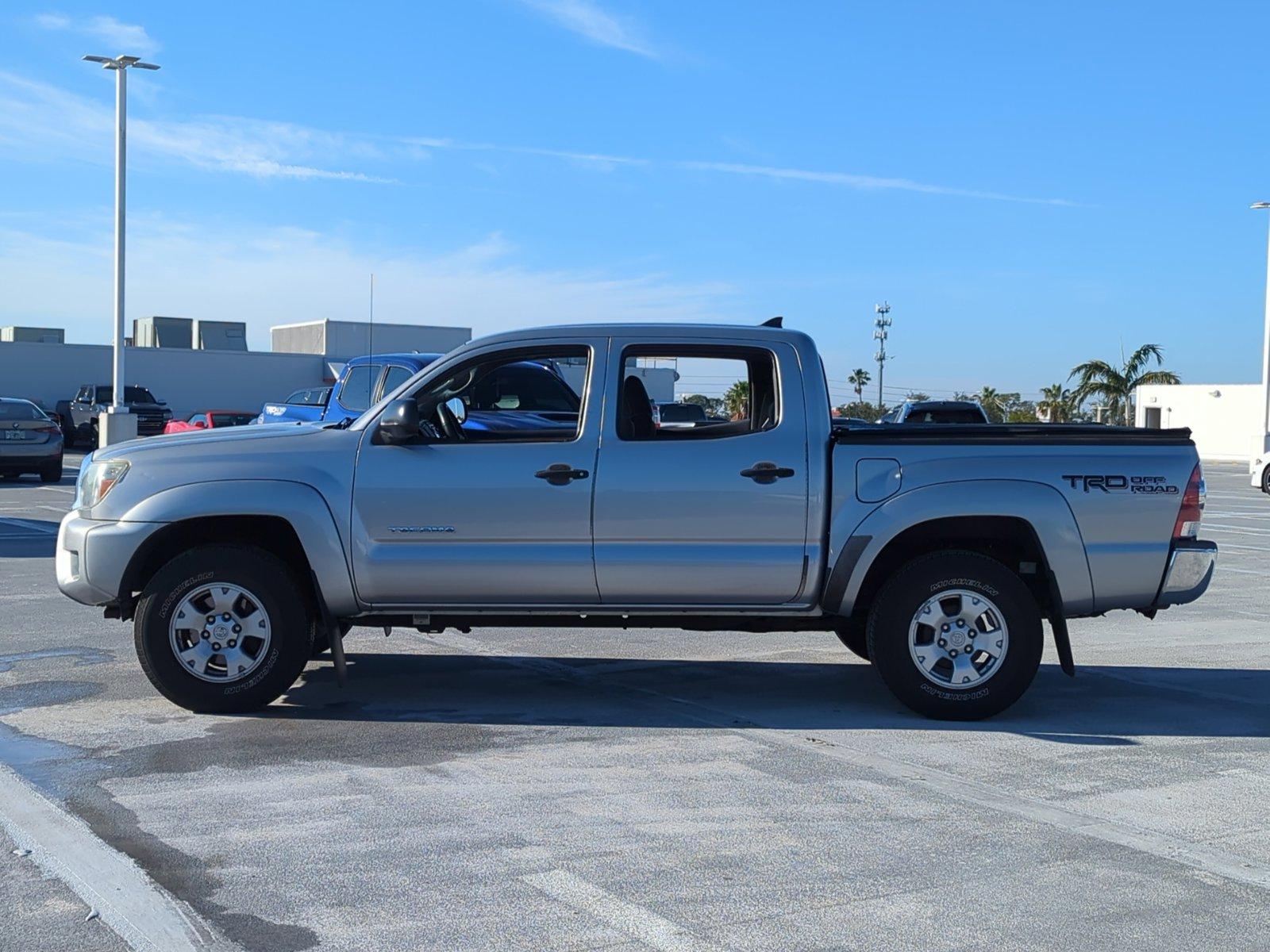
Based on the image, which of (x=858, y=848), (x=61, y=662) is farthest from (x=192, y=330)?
(x=858, y=848)

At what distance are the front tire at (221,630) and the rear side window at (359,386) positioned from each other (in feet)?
27.8

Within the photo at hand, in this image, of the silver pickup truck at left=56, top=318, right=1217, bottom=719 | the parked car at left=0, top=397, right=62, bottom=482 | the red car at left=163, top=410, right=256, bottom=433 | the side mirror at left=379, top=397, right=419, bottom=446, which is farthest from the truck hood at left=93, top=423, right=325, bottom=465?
the red car at left=163, top=410, right=256, bottom=433

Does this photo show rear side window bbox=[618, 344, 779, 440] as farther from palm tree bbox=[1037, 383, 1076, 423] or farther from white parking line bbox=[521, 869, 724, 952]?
palm tree bbox=[1037, 383, 1076, 423]

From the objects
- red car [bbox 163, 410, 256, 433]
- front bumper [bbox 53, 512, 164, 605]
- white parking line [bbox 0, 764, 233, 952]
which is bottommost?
white parking line [bbox 0, 764, 233, 952]

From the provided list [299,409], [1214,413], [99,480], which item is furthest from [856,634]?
[1214,413]

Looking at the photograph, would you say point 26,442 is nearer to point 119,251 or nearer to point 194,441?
point 119,251

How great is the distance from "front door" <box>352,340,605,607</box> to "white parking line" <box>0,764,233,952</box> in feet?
6.79

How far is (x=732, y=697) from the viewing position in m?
7.81

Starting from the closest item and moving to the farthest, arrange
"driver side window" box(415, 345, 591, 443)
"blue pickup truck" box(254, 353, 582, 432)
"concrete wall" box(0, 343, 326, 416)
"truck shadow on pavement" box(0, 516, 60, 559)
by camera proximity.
A: 1. "driver side window" box(415, 345, 591, 443)
2. "blue pickup truck" box(254, 353, 582, 432)
3. "truck shadow on pavement" box(0, 516, 60, 559)
4. "concrete wall" box(0, 343, 326, 416)

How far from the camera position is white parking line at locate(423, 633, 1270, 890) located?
16.3 feet

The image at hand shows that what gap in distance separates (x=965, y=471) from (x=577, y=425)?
199cm

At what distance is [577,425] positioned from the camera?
286 inches

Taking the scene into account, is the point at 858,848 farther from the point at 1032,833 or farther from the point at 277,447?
the point at 277,447

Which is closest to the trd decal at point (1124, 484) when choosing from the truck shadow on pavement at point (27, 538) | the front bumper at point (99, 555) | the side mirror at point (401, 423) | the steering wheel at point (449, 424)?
the steering wheel at point (449, 424)
